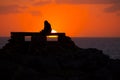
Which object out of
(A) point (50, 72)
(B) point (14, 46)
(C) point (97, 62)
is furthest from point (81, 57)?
(B) point (14, 46)

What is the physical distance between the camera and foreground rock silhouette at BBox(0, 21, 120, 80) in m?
33.5

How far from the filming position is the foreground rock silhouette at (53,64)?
33.5 meters

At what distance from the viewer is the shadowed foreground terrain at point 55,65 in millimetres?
33394

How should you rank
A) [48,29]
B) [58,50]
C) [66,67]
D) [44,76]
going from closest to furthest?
[44,76] < [66,67] < [58,50] < [48,29]

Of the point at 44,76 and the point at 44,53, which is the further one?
the point at 44,53

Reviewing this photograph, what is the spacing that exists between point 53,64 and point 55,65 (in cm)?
20

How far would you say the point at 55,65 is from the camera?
35000 mm

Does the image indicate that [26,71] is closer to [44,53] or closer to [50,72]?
[50,72]

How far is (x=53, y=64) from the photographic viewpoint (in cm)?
3494

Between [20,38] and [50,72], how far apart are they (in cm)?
827

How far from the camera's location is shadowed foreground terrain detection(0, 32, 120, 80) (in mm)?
33394

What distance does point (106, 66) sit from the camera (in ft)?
120

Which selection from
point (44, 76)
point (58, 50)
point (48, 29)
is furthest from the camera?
point (48, 29)

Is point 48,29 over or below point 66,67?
over
